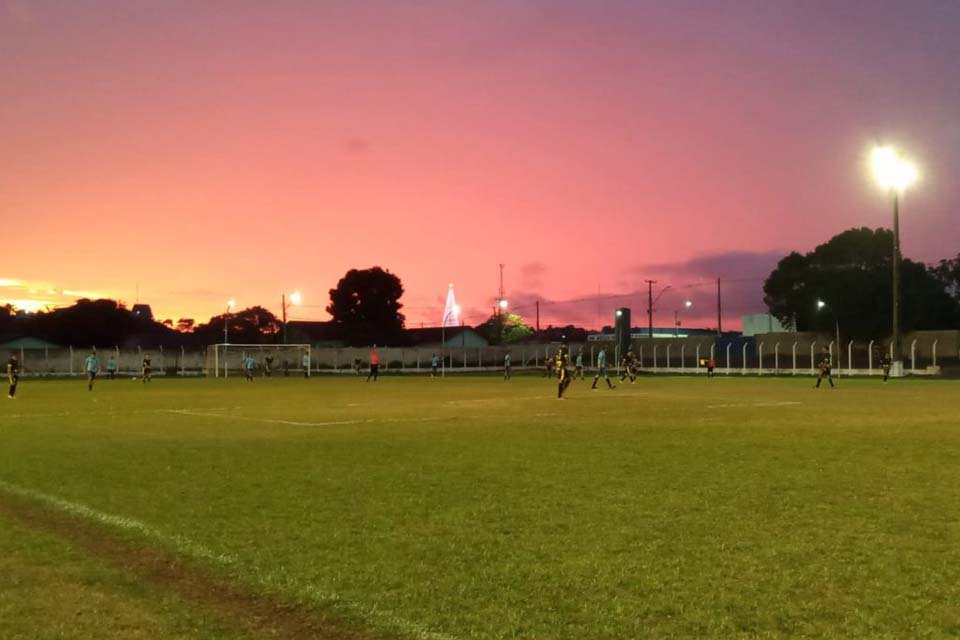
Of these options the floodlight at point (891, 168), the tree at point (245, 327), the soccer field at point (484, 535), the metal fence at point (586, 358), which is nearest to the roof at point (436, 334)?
the tree at point (245, 327)

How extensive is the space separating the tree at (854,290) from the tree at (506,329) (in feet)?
115

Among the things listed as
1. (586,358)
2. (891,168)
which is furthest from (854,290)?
(891,168)

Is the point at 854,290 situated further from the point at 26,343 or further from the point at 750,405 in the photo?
the point at 26,343

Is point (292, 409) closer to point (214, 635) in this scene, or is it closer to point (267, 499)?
point (267, 499)

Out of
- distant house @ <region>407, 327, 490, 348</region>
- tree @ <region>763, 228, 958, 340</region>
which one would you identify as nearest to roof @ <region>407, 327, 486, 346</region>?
distant house @ <region>407, 327, 490, 348</region>

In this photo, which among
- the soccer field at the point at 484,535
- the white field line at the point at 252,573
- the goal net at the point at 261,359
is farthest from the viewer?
the goal net at the point at 261,359

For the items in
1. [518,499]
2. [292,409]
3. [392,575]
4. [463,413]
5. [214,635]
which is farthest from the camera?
[292,409]

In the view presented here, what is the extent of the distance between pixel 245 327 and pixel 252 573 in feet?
377

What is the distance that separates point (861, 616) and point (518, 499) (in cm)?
494

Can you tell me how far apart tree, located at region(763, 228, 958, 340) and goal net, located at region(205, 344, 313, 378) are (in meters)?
49.0

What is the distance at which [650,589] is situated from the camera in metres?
6.26

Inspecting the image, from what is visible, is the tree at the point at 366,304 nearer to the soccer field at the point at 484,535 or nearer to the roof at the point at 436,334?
the roof at the point at 436,334

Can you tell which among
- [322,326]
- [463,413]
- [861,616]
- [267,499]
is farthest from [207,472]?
[322,326]

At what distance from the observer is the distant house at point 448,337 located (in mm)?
116688
